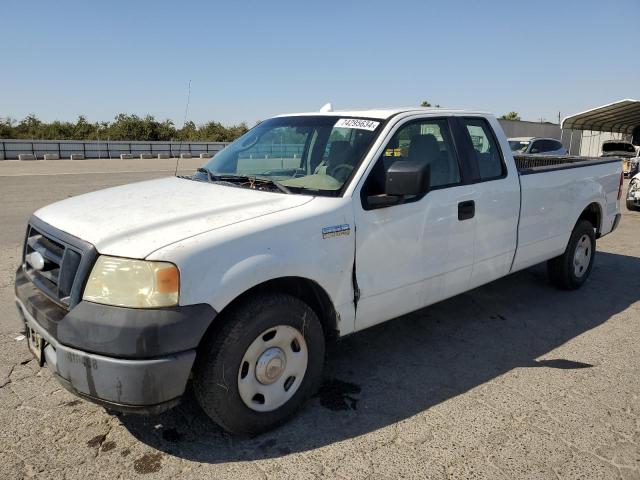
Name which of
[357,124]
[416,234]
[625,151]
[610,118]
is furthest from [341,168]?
[610,118]

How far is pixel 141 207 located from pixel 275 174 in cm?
99

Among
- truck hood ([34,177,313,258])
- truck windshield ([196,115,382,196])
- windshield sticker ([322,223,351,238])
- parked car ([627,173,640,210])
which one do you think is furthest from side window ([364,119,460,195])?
parked car ([627,173,640,210])

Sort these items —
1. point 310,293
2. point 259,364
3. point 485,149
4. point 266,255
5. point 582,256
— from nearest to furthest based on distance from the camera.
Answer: point 266,255, point 259,364, point 310,293, point 485,149, point 582,256

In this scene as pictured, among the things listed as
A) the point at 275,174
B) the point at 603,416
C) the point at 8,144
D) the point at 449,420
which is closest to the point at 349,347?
the point at 449,420

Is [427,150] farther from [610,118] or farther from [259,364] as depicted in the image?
[610,118]

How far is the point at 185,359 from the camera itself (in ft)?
7.91

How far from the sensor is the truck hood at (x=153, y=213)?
2496 mm

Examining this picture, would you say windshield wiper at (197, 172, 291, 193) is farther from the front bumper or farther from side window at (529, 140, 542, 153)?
side window at (529, 140, 542, 153)

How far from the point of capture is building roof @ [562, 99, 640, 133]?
23.5 meters

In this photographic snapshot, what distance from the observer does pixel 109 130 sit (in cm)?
5631

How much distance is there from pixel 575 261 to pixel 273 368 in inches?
158

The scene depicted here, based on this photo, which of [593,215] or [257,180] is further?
[593,215]

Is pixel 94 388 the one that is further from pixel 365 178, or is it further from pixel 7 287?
pixel 7 287

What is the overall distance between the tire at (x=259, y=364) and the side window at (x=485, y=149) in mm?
2042
